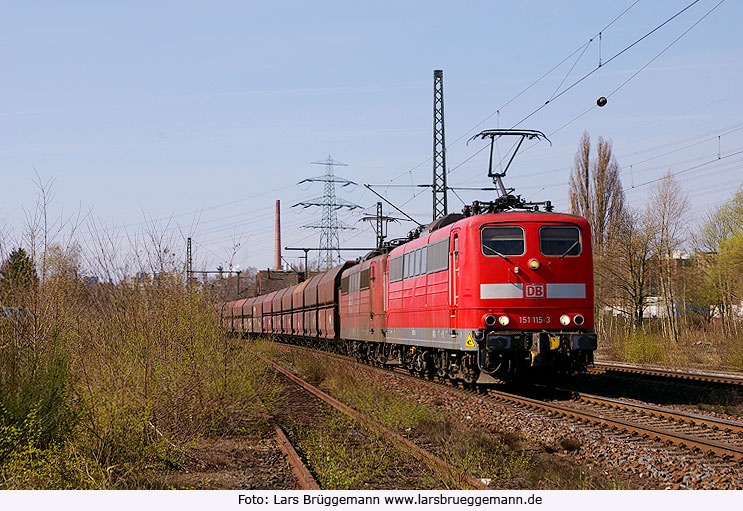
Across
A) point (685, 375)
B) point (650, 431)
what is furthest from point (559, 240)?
→ point (685, 375)

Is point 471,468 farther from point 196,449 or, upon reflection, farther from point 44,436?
point 44,436

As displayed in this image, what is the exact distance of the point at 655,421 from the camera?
38.3ft

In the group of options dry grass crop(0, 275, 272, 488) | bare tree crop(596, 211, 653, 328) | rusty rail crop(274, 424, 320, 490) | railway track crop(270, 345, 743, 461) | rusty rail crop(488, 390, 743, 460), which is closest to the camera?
rusty rail crop(274, 424, 320, 490)

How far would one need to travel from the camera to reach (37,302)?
943 cm

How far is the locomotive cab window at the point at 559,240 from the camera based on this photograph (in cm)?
1501

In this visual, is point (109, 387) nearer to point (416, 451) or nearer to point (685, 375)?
point (416, 451)

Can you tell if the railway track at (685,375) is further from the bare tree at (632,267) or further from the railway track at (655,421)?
the bare tree at (632,267)

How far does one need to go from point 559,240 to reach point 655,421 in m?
4.39

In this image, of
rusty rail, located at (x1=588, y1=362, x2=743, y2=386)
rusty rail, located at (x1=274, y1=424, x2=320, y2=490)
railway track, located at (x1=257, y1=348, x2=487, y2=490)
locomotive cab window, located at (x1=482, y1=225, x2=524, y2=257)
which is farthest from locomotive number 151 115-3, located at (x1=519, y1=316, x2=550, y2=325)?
rusty rail, located at (x1=274, y1=424, x2=320, y2=490)

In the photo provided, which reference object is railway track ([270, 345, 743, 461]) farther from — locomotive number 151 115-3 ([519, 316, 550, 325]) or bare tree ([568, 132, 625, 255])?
bare tree ([568, 132, 625, 255])

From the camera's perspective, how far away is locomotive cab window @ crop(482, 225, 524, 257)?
14914 millimetres

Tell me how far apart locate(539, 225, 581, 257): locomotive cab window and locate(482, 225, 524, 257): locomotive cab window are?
0.41 meters

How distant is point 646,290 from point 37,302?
94.2 feet

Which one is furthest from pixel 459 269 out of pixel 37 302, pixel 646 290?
pixel 646 290
